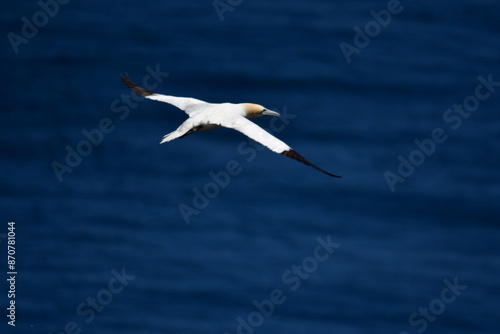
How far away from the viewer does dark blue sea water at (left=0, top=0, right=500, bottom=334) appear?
137ft

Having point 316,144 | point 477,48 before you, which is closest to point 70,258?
point 316,144

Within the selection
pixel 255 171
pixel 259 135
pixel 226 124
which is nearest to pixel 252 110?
pixel 226 124

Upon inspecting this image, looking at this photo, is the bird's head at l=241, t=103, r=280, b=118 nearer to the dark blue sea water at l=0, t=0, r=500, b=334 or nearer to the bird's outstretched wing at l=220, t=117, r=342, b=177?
the bird's outstretched wing at l=220, t=117, r=342, b=177

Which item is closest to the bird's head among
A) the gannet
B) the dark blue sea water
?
the gannet

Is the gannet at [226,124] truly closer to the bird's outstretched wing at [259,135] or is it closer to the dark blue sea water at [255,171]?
the bird's outstretched wing at [259,135]

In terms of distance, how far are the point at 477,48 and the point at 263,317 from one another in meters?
16.4

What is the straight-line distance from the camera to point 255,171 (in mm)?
44625

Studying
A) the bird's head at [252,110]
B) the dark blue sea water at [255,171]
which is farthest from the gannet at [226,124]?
the dark blue sea water at [255,171]

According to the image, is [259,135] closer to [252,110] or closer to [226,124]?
[226,124]

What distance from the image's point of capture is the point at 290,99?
154 ft

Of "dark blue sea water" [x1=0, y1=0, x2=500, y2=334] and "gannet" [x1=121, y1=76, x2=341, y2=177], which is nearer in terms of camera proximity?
"gannet" [x1=121, y1=76, x2=341, y2=177]

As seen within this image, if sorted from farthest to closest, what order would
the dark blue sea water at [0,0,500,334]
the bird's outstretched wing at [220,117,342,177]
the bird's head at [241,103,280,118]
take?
the dark blue sea water at [0,0,500,334] < the bird's head at [241,103,280,118] < the bird's outstretched wing at [220,117,342,177]

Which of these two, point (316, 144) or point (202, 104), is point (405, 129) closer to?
point (316, 144)

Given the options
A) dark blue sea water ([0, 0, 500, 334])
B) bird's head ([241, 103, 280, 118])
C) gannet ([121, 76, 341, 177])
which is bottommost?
dark blue sea water ([0, 0, 500, 334])
